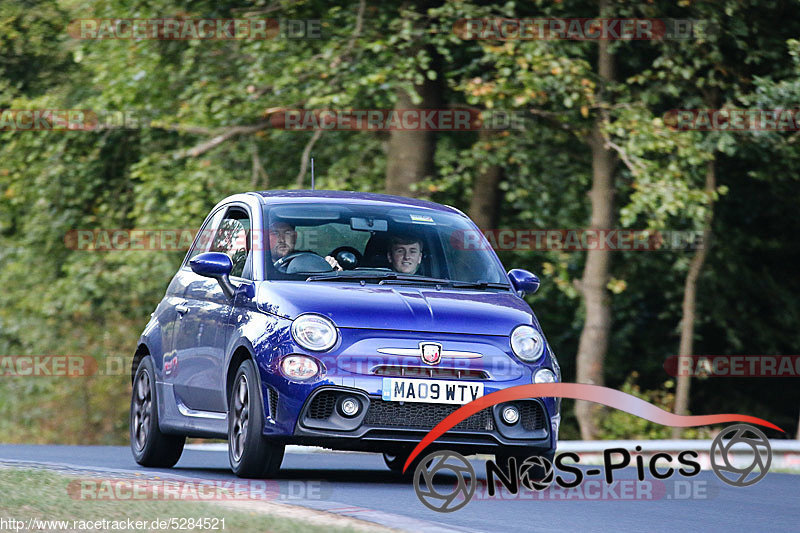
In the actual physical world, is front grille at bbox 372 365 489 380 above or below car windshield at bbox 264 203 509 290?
below

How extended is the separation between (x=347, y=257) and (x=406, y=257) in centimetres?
47

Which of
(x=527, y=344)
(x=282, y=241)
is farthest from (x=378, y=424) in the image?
(x=282, y=241)

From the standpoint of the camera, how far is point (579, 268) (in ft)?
84.9

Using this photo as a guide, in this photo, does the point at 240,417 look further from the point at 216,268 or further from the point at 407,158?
the point at 407,158

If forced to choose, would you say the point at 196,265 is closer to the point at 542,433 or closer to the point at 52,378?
the point at 542,433

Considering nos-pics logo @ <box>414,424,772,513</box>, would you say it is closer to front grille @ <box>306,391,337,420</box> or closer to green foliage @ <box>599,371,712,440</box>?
front grille @ <box>306,391,337,420</box>

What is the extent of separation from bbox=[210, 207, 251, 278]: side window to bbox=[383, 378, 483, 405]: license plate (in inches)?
59.5

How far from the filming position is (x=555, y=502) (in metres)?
9.30

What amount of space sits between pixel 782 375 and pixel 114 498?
69.1 ft

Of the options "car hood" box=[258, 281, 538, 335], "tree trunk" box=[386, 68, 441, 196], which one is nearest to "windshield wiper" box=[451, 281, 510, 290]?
"car hood" box=[258, 281, 538, 335]

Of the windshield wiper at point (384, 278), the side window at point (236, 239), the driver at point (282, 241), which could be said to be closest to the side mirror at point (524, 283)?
the windshield wiper at point (384, 278)

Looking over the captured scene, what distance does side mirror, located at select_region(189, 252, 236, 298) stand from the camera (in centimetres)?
1010

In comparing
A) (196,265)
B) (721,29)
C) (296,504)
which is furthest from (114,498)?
(721,29)

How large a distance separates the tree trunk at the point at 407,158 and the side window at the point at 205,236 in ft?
33.4
